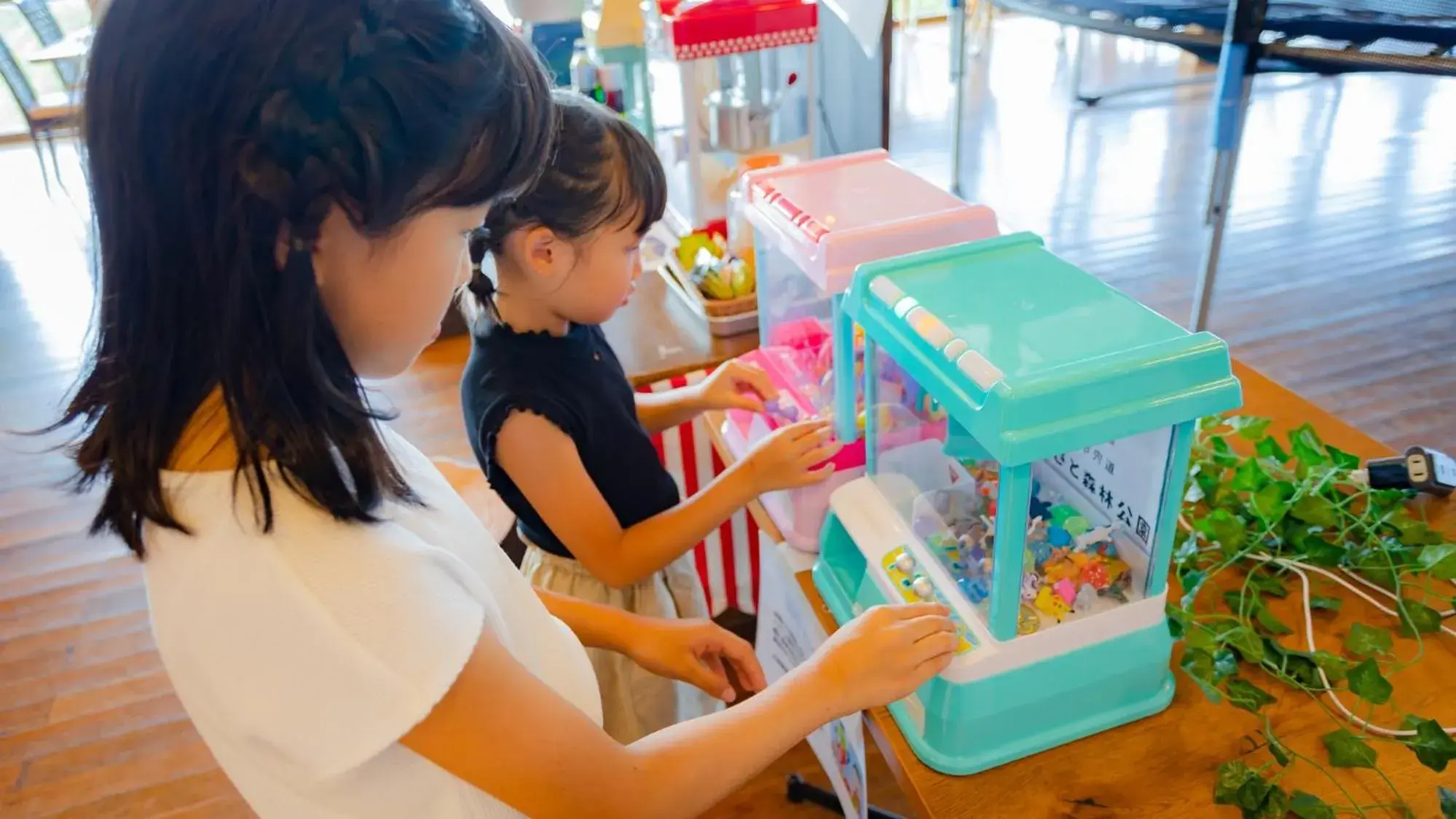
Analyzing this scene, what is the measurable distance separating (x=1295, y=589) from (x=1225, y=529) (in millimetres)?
78

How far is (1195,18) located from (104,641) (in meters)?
2.07

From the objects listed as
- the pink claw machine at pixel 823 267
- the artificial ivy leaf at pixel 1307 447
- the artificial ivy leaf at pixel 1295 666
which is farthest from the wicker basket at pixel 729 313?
the artificial ivy leaf at pixel 1295 666

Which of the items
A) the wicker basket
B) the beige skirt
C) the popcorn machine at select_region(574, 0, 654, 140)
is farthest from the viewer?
the popcorn machine at select_region(574, 0, 654, 140)

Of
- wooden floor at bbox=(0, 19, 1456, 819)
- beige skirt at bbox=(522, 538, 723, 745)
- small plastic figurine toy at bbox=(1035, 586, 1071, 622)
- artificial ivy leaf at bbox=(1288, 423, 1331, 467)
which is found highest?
small plastic figurine toy at bbox=(1035, 586, 1071, 622)

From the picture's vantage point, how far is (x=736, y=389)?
3.72 ft

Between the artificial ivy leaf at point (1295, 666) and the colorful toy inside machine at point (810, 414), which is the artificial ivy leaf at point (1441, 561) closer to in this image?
the artificial ivy leaf at point (1295, 666)

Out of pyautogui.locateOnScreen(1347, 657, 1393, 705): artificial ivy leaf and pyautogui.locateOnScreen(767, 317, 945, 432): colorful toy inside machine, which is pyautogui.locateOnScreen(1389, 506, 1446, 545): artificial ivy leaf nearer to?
pyautogui.locateOnScreen(1347, 657, 1393, 705): artificial ivy leaf

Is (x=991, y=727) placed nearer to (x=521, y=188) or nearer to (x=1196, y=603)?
(x=1196, y=603)

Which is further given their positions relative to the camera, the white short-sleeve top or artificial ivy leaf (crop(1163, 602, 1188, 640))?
artificial ivy leaf (crop(1163, 602, 1188, 640))

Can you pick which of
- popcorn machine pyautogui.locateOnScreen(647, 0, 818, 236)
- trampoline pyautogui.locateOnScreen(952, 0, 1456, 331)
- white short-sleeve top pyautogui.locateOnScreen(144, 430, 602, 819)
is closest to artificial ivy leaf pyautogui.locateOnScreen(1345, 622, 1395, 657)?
trampoline pyautogui.locateOnScreen(952, 0, 1456, 331)

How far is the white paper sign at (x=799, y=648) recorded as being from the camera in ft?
3.05

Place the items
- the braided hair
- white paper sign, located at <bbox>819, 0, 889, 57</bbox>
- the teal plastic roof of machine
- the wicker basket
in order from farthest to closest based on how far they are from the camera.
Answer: white paper sign, located at <bbox>819, 0, 889, 57</bbox>, the wicker basket, the teal plastic roof of machine, the braided hair

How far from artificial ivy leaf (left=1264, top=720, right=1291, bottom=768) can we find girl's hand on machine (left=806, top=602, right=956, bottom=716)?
0.24 m

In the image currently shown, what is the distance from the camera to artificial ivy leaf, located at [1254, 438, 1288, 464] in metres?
0.97
